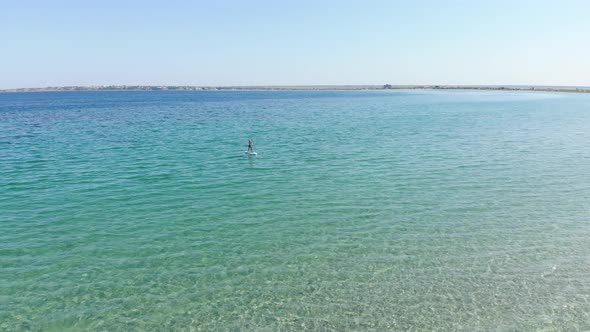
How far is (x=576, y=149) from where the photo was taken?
42.1 m

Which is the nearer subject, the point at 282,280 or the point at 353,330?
the point at 353,330

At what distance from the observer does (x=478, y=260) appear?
1625 cm

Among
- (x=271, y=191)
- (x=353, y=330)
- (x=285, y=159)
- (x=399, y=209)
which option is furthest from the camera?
(x=285, y=159)

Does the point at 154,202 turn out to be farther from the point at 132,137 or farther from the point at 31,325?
the point at 132,137

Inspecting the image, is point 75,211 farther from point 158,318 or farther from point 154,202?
point 158,318

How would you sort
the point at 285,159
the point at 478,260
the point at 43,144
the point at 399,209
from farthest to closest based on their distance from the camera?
the point at 43,144, the point at 285,159, the point at 399,209, the point at 478,260

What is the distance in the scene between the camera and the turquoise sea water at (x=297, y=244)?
13070 millimetres

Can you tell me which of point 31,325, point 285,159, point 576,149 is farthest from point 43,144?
point 576,149

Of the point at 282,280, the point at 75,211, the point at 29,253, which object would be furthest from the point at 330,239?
the point at 75,211

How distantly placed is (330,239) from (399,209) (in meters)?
5.80

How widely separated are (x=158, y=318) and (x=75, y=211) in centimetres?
1289

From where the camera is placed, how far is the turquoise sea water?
13070mm

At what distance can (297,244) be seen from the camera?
1805cm

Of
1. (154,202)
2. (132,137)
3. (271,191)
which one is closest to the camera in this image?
(154,202)
